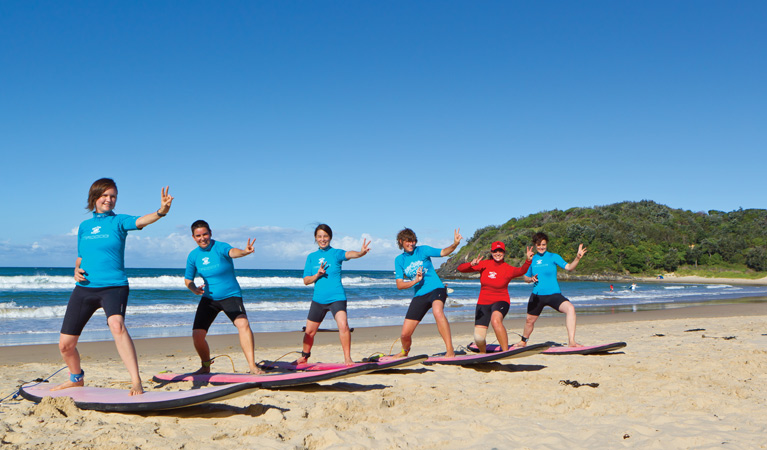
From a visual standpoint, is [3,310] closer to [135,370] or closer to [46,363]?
[46,363]

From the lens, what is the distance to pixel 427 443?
3.91 m

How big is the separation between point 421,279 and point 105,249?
3.80m

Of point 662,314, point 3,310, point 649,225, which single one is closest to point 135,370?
point 3,310

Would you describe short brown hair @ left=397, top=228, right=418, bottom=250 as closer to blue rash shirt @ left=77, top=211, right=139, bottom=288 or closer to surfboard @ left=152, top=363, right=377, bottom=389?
surfboard @ left=152, top=363, right=377, bottom=389

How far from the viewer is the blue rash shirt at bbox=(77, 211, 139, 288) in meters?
4.55

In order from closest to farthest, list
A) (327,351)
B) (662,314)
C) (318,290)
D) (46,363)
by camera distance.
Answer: (318,290) → (46,363) → (327,351) → (662,314)

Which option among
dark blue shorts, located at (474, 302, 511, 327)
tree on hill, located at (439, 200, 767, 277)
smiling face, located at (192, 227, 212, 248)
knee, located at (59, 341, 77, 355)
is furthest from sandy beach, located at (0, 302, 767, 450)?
tree on hill, located at (439, 200, 767, 277)

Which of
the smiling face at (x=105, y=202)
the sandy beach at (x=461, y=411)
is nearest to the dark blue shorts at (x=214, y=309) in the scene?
the sandy beach at (x=461, y=411)

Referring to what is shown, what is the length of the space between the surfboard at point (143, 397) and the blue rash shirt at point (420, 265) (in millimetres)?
3240

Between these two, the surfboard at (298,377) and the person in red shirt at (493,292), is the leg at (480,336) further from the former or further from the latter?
the surfboard at (298,377)

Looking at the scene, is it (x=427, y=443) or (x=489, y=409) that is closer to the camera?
(x=427, y=443)

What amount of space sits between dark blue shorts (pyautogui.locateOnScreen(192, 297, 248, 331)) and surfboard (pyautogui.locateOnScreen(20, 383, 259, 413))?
1253 millimetres

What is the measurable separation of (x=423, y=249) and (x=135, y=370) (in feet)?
12.9

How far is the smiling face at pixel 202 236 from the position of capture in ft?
18.8
